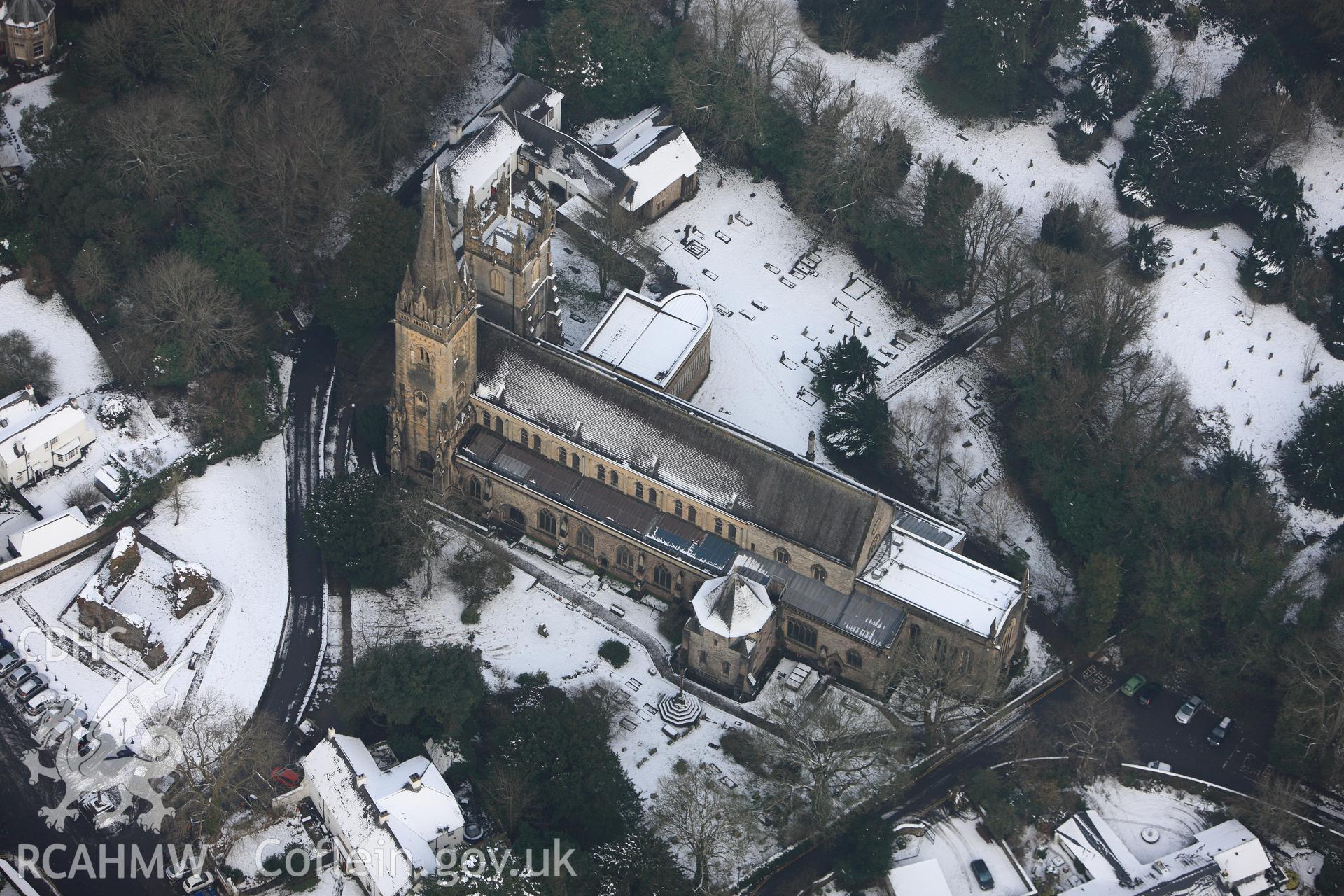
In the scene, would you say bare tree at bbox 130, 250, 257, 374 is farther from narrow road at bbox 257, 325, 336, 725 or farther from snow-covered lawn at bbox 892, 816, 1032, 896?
snow-covered lawn at bbox 892, 816, 1032, 896

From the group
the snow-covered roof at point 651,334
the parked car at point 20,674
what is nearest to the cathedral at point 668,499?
the snow-covered roof at point 651,334

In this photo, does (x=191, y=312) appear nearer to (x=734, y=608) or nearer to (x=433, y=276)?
(x=433, y=276)

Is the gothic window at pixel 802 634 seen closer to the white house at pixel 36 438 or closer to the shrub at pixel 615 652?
the shrub at pixel 615 652

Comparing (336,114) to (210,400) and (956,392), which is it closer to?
(210,400)

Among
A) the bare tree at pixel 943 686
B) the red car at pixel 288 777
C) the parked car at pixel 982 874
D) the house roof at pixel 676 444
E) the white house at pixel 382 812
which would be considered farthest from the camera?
the house roof at pixel 676 444

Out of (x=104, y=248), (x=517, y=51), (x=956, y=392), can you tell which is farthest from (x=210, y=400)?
(x=956, y=392)
